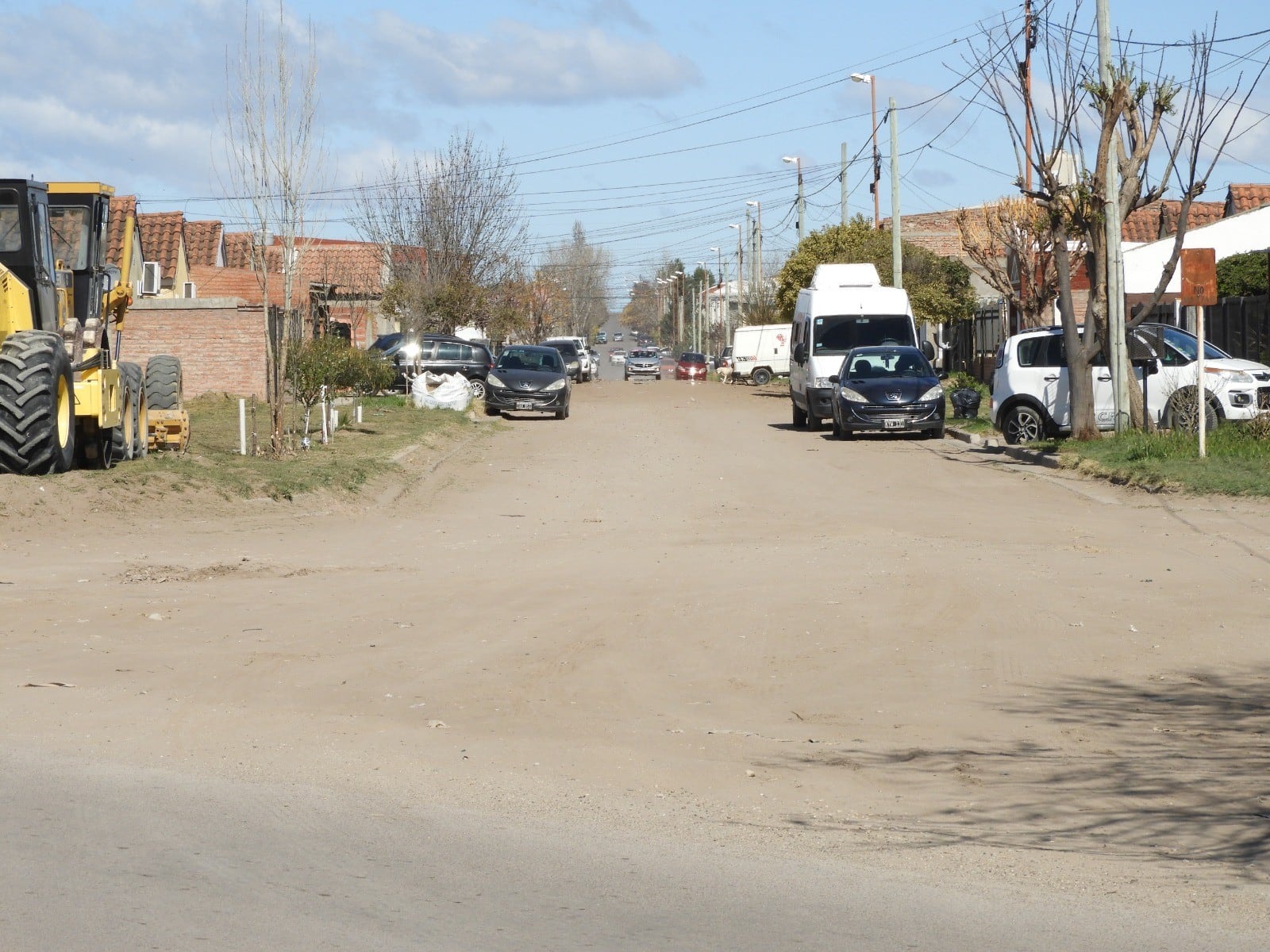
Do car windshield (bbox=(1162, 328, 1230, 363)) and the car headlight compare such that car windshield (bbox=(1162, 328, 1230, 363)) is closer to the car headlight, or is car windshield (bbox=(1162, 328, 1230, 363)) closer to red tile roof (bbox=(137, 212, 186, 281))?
the car headlight

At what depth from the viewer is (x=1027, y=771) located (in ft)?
22.2

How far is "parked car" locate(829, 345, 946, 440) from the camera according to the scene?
27859mm

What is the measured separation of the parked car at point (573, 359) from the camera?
6000 cm

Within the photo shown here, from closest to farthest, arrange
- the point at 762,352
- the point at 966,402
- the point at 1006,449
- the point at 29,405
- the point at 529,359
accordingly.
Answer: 1. the point at 29,405
2. the point at 1006,449
3. the point at 966,402
4. the point at 529,359
5. the point at 762,352

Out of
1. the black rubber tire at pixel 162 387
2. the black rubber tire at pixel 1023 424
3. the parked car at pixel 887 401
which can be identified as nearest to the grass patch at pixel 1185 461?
the black rubber tire at pixel 1023 424

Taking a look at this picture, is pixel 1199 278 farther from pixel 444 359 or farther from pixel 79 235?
pixel 444 359

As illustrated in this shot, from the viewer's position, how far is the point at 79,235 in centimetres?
1814

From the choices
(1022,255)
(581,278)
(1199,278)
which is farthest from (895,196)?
(581,278)

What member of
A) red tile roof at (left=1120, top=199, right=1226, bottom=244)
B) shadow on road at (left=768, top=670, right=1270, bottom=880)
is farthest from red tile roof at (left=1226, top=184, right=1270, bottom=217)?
shadow on road at (left=768, top=670, right=1270, bottom=880)

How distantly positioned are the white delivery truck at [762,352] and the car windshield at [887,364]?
95.8ft

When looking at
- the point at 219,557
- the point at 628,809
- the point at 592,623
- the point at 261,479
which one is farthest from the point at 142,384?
the point at 628,809

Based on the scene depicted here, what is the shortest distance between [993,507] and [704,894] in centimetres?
1269

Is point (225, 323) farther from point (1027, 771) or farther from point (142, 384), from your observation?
point (1027, 771)

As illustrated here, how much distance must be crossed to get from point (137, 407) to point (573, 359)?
41.1 m
